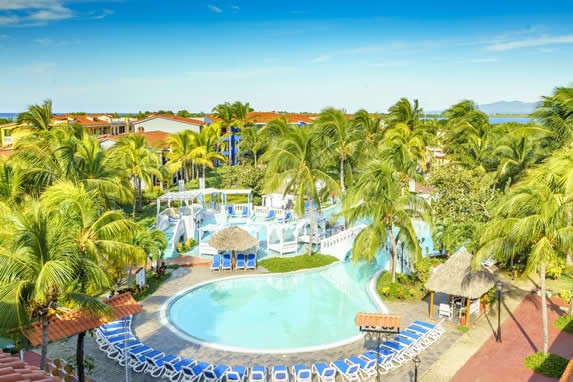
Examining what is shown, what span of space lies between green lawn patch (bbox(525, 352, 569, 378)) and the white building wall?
4621cm

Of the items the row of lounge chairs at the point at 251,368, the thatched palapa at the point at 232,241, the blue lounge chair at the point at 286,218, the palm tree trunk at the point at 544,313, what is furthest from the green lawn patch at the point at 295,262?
the palm tree trunk at the point at 544,313

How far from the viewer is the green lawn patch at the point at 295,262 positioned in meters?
18.7

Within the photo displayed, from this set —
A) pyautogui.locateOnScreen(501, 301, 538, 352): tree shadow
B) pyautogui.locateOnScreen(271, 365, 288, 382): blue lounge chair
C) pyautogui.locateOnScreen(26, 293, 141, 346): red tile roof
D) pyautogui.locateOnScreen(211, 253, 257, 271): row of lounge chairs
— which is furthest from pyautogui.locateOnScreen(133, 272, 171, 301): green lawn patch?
pyautogui.locateOnScreen(501, 301, 538, 352): tree shadow

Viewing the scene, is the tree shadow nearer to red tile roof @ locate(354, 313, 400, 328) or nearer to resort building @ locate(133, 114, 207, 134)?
red tile roof @ locate(354, 313, 400, 328)

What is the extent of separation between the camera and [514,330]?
13.1 metres

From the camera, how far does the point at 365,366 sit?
1064 centimetres

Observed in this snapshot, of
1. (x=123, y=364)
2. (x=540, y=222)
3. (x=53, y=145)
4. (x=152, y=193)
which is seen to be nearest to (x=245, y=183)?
(x=152, y=193)

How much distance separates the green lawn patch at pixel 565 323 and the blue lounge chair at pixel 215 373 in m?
9.87

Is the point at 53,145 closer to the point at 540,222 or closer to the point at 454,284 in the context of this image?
the point at 454,284

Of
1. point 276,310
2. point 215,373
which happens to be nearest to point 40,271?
point 215,373

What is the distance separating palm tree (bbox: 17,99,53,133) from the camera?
25.8 meters

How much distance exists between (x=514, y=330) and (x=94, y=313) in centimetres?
1156

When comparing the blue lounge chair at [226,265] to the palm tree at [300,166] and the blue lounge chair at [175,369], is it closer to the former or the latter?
the palm tree at [300,166]

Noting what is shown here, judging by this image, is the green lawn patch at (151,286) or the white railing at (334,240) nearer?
the green lawn patch at (151,286)
